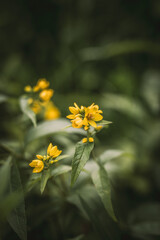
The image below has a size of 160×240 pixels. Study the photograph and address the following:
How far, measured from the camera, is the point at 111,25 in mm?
3293

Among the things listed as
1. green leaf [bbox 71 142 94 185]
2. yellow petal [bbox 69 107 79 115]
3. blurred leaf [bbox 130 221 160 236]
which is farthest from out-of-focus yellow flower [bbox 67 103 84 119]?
blurred leaf [bbox 130 221 160 236]

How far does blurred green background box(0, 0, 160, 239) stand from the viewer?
6.42 ft

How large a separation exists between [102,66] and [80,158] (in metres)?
2.40

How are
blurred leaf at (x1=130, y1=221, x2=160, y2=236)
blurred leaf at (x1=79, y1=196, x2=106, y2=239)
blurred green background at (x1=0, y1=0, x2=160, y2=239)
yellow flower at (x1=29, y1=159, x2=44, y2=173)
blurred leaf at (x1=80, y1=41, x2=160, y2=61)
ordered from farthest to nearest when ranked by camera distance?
blurred leaf at (x1=80, y1=41, x2=160, y2=61) → blurred green background at (x1=0, y1=0, x2=160, y2=239) → blurred leaf at (x1=130, y1=221, x2=160, y2=236) → blurred leaf at (x1=79, y1=196, x2=106, y2=239) → yellow flower at (x1=29, y1=159, x2=44, y2=173)

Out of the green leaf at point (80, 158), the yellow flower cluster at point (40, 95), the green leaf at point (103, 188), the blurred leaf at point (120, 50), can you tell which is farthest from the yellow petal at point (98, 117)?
the blurred leaf at point (120, 50)

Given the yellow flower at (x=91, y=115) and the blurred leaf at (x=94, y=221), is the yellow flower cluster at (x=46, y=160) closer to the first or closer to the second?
the yellow flower at (x=91, y=115)

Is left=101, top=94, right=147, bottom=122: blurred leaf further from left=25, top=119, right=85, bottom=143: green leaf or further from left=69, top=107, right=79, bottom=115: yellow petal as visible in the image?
left=69, top=107, right=79, bottom=115: yellow petal

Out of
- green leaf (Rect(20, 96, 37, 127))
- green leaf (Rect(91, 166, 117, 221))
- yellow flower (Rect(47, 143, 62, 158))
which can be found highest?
green leaf (Rect(20, 96, 37, 127))

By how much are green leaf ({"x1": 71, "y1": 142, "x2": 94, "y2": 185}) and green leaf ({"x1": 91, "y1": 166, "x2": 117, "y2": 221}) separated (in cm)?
15

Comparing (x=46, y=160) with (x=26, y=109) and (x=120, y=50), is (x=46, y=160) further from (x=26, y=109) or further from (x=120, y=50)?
(x=120, y=50)

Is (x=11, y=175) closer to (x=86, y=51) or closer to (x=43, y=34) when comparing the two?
(x=86, y=51)

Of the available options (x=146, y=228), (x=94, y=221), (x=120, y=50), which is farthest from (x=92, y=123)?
(x=120, y=50)

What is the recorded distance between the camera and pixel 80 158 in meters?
0.74

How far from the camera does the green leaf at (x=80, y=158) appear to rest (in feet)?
2.33
